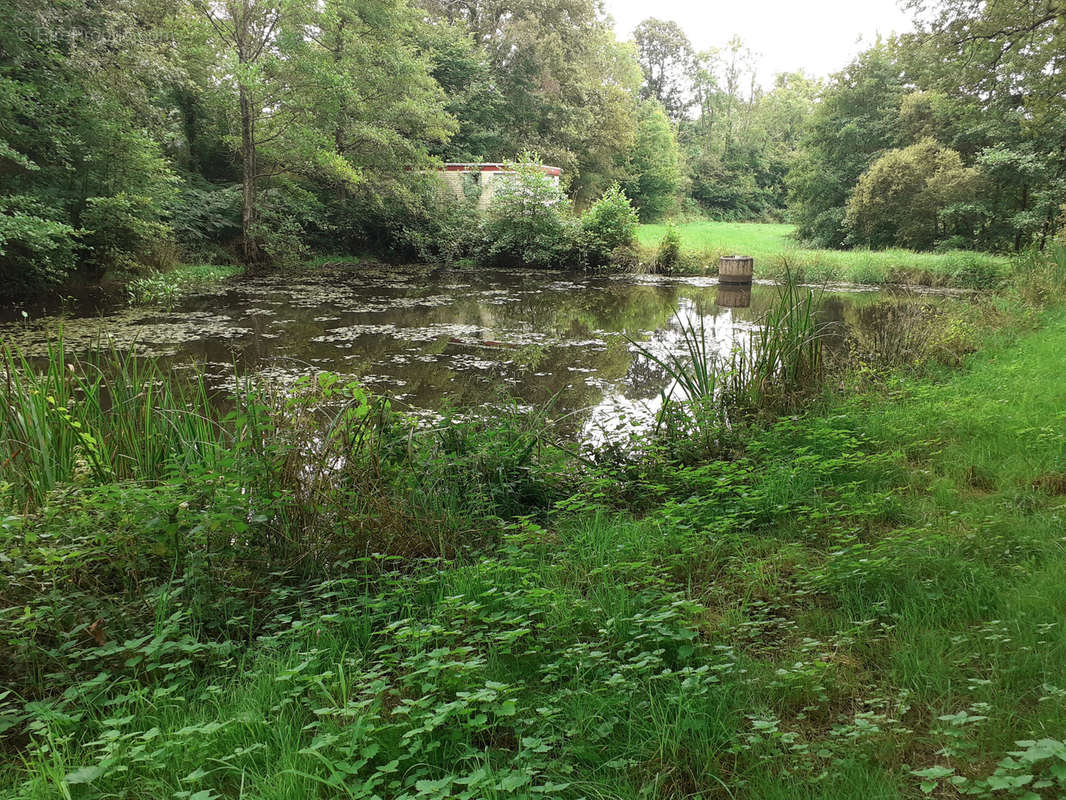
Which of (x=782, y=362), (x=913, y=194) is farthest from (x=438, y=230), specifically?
(x=782, y=362)

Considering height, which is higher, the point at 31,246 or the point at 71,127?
the point at 71,127

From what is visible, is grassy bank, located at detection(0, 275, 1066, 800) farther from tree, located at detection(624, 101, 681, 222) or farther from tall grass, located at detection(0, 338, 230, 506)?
tree, located at detection(624, 101, 681, 222)

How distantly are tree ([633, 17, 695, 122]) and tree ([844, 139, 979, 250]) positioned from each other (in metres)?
29.9

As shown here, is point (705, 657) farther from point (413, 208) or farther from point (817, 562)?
point (413, 208)

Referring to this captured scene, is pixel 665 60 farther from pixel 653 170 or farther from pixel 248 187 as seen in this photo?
pixel 248 187

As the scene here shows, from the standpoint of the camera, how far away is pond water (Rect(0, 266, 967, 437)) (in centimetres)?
684

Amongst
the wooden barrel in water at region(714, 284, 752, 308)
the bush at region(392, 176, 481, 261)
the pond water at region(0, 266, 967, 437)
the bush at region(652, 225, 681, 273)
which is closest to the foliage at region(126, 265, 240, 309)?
the pond water at region(0, 266, 967, 437)

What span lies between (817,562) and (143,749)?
246 centimetres

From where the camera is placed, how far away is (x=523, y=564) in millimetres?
2754

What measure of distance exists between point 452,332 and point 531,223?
10250 millimetres

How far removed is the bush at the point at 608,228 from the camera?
18984 millimetres

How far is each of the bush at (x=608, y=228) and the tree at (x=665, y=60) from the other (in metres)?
30.4

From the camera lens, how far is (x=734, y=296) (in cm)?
1381

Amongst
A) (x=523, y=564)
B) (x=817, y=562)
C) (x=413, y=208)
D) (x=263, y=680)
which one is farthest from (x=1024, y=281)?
(x=413, y=208)
